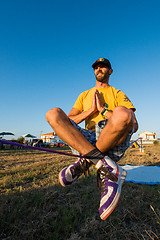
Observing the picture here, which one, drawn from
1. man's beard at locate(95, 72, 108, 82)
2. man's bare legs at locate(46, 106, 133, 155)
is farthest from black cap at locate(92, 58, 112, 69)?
man's bare legs at locate(46, 106, 133, 155)

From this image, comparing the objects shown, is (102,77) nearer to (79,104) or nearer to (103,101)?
(103,101)

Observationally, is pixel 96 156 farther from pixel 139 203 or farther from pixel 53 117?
pixel 139 203

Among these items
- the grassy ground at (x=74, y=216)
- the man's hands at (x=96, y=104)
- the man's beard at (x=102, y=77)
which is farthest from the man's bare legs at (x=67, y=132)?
the man's beard at (x=102, y=77)

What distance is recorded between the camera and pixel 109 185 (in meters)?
1.36

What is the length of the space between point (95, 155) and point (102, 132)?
0.25 meters

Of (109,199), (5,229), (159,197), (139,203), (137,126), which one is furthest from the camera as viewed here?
(159,197)

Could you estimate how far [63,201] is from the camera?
215cm

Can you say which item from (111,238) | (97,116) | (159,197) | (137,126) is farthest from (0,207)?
(159,197)

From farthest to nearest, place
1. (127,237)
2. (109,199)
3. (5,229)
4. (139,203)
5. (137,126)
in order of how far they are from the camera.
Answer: (139,203)
(137,126)
(5,229)
(127,237)
(109,199)

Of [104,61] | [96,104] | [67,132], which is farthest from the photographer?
[104,61]

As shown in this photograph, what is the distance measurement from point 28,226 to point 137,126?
67.2 inches

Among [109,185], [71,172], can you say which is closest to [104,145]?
[109,185]

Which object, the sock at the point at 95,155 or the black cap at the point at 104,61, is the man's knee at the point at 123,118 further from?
the black cap at the point at 104,61

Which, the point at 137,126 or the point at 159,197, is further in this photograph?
the point at 159,197
